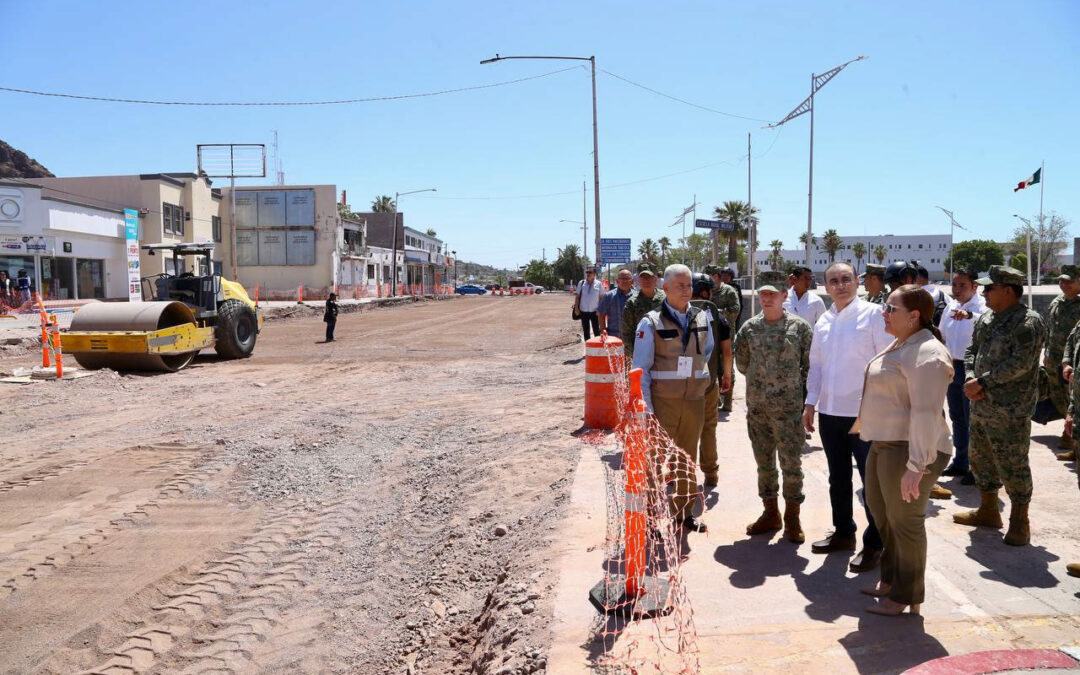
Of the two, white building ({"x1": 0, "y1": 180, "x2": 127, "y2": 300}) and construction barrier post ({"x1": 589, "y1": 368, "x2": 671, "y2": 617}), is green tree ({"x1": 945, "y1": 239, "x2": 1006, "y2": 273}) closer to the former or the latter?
white building ({"x1": 0, "y1": 180, "x2": 127, "y2": 300})

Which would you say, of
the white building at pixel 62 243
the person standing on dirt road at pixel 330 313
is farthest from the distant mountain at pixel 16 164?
the person standing on dirt road at pixel 330 313

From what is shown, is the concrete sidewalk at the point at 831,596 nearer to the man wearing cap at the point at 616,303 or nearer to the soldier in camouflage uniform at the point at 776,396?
the soldier in camouflage uniform at the point at 776,396

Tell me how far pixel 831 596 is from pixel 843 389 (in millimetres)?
1237

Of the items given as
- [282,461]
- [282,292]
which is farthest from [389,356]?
[282,292]

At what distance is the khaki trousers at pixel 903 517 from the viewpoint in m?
3.63

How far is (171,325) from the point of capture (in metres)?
14.6

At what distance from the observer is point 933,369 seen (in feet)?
11.5

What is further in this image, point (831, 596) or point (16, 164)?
point (16, 164)

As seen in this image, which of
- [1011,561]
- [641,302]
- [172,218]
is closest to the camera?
[1011,561]

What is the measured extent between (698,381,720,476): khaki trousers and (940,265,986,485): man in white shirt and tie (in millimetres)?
2044

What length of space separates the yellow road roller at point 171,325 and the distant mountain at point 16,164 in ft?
249

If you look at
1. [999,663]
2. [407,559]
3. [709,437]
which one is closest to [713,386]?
[709,437]

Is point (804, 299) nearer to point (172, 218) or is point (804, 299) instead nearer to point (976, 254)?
point (172, 218)

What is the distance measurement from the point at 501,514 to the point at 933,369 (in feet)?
12.4
